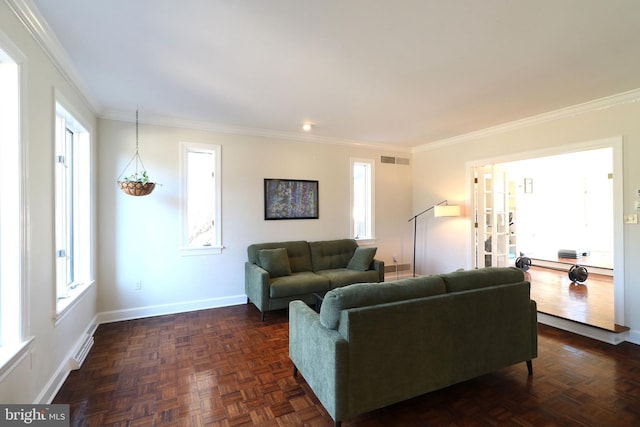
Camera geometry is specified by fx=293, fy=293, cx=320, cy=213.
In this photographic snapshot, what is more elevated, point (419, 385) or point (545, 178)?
point (545, 178)

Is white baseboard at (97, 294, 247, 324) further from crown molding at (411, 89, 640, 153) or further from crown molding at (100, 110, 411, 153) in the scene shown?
crown molding at (411, 89, 640, 153)

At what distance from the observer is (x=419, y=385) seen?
197 cm

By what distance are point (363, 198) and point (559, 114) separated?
9.87 ft

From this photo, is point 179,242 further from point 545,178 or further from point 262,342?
point 545,178

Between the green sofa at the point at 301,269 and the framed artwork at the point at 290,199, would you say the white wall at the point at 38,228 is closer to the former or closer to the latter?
the green sofa at the point at 301,269

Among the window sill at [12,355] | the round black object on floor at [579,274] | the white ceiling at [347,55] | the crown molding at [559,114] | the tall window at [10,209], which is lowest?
the round black object on floor at [579,274]

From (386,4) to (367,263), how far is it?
339 centimetres

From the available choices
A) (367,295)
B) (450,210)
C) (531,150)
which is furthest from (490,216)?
(367,295)

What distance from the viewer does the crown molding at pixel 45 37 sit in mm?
1750

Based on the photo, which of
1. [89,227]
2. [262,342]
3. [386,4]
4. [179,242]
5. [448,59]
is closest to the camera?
[386,4]

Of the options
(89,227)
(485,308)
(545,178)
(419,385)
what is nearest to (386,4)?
(485,308)

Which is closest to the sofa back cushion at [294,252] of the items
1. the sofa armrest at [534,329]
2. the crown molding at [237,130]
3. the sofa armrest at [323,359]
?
the crown molding at [237,130]

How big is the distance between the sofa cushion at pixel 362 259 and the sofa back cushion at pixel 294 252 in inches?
27.4

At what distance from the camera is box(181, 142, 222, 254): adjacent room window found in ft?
13.5
